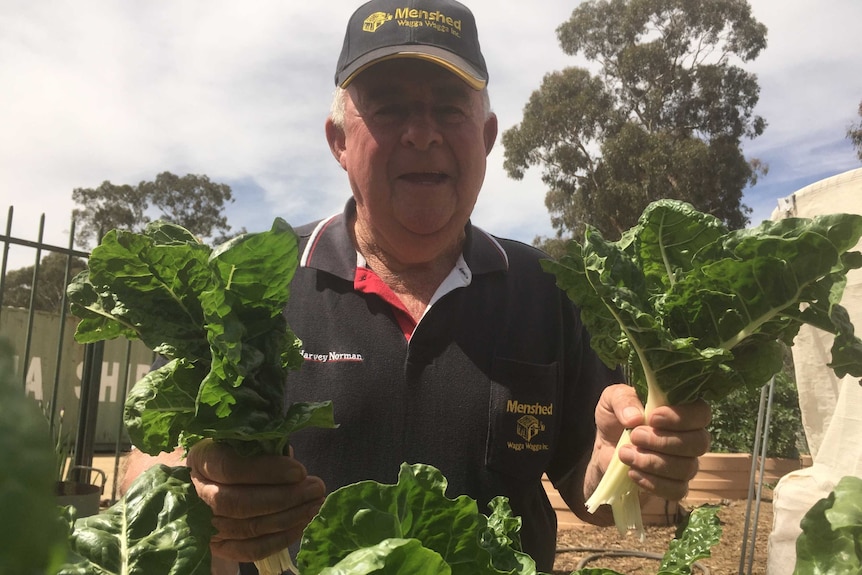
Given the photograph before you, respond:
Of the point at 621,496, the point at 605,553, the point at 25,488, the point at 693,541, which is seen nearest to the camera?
the point at 25,488

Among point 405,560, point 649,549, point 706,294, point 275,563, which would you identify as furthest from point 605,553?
point 405,560

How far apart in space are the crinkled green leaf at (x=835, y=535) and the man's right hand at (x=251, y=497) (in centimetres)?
111

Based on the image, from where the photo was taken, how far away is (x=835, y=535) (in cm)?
120

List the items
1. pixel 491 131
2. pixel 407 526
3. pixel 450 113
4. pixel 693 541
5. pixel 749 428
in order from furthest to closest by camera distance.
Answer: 1. pixel 749 428
2. pixel 491 131
3. pixel 450 113
4. pixel 693 541
5. pixel 407 526

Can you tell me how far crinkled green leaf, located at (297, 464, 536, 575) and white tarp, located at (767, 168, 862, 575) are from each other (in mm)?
4586

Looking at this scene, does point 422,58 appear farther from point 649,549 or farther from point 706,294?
point 649,549

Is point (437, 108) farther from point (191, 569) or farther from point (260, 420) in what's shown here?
point (191, 569)

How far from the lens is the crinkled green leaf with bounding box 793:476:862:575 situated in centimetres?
117

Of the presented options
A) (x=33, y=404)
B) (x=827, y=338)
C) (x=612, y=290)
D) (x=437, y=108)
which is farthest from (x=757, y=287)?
(x=827, y=338)

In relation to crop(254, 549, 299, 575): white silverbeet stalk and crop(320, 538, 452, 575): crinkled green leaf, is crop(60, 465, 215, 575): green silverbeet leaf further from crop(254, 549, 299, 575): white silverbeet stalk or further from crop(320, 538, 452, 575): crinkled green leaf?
crop(254, 549, 299, 575): white silverbeet stalk

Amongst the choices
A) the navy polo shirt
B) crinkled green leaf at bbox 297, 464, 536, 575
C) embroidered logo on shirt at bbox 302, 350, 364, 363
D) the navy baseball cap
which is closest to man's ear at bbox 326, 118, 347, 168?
the navy baseball cap

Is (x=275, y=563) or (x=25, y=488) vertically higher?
(x=25, y=488)

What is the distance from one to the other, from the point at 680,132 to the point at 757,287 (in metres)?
26.0

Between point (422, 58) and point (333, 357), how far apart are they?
1.43 meters
